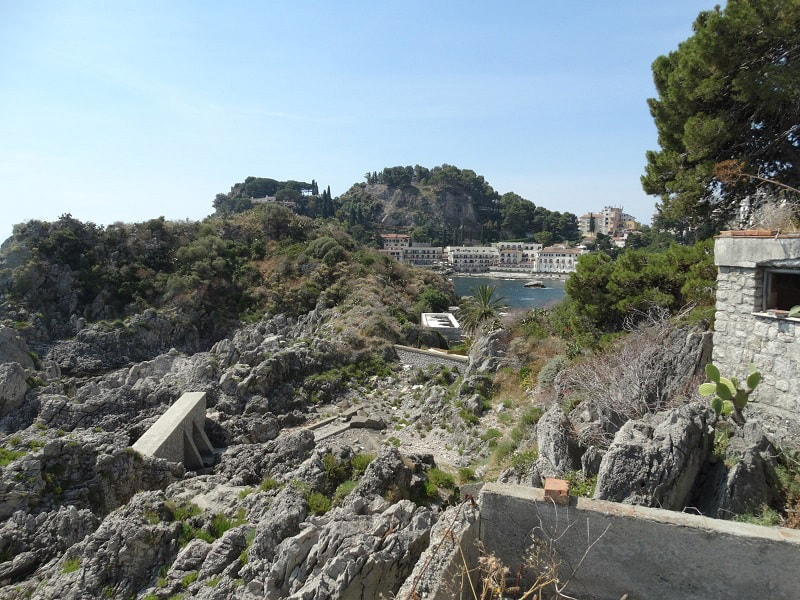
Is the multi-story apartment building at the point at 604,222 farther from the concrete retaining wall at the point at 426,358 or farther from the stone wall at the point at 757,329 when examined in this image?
the stone wall at the point at 757,329

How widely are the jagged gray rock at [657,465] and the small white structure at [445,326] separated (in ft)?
65.0

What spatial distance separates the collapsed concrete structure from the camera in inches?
519

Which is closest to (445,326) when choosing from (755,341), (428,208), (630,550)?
(755,341)

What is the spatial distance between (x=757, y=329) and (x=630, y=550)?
4.41 meters

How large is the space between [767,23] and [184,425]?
56.4 feet

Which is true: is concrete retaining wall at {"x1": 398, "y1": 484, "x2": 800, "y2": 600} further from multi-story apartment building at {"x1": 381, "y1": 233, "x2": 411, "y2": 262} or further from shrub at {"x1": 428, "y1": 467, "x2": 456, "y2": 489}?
multi-story apartment building at {"x1": 381, "y1": 233, "x2": 411, "y2": 262}

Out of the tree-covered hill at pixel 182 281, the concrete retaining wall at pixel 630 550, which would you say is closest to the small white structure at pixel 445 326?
the tree-covered hill at pixel 182 281

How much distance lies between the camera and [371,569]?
5445 mm

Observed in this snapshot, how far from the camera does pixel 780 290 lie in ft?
24.0

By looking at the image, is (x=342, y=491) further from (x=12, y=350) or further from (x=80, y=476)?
(x=12, y=350)

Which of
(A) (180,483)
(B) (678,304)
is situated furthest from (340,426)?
(B) (678,304)

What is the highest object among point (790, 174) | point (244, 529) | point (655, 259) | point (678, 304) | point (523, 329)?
point (790, 174)

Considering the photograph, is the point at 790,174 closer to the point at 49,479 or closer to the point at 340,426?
the point at 340,426

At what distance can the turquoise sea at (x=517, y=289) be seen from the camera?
214 ft
